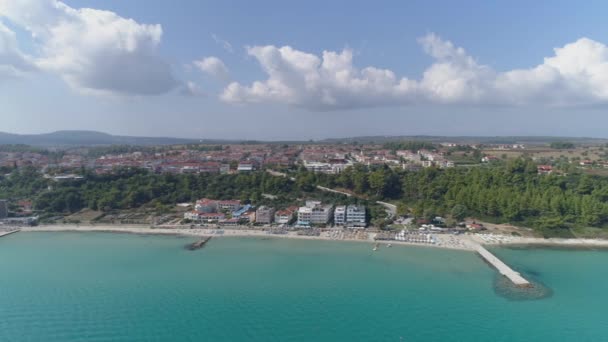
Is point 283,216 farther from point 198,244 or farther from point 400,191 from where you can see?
point 400,191

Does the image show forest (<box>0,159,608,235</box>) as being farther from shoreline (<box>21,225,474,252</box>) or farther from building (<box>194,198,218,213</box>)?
shoreline (<box>21,225,474,252</box>)

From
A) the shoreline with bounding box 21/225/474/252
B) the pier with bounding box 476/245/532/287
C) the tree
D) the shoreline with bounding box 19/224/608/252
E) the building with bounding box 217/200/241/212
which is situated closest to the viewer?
the pier with bounding box 476/245/532/287

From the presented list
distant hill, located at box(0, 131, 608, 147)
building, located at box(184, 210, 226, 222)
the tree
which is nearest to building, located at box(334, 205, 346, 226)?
the tree

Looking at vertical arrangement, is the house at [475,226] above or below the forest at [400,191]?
below

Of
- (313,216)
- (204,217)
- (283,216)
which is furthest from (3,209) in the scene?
(313,216)

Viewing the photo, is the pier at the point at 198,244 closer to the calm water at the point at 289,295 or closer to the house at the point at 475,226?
the calm water at the point at 289,295

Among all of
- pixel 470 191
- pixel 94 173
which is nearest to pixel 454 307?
pixel 470 191

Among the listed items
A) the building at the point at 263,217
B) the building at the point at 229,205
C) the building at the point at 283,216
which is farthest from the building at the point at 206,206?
the building at the point at 283,216
